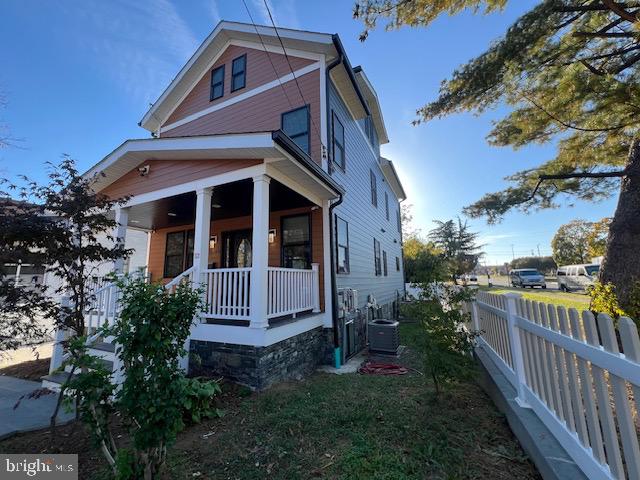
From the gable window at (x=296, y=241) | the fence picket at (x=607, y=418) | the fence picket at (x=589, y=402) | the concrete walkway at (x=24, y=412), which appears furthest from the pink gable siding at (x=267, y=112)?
the concrete walkway at (x=24, y=412)

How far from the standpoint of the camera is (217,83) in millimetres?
8812

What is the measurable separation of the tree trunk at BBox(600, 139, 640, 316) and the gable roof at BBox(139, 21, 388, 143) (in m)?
6.26

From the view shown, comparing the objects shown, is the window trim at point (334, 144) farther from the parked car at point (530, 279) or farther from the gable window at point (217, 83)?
the parked car at point (530, 279)

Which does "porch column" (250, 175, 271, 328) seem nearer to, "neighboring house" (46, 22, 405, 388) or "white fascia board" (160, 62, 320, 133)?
"neighboring house" (46, 22, 405, 388)

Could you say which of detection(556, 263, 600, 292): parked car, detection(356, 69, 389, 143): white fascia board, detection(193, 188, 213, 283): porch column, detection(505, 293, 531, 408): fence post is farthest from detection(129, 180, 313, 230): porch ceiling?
detection(556, 263, 600, 292): parked car

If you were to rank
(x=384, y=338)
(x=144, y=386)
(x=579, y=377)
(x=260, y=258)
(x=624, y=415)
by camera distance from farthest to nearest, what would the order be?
(x=384, y=338) < (x=260, y=258) < (x=144, y=386) < (x=579, y=377) < (x=624, y=415)

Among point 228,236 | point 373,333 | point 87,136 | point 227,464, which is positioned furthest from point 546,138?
point 87,136

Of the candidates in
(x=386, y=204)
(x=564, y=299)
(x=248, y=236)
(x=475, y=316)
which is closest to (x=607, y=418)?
(x=475, y=316)

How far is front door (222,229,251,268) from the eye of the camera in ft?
25.4

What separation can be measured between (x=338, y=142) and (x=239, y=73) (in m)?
3.78

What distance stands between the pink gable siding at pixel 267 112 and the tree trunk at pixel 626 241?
5879mm

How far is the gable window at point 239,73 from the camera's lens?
8266 millimetres

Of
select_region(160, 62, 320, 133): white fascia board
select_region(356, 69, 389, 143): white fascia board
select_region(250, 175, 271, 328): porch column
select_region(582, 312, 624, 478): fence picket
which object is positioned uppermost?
select_region(356, 69, 389, 143): white fascia board

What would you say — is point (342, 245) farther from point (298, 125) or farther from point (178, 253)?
point (178, 253)
